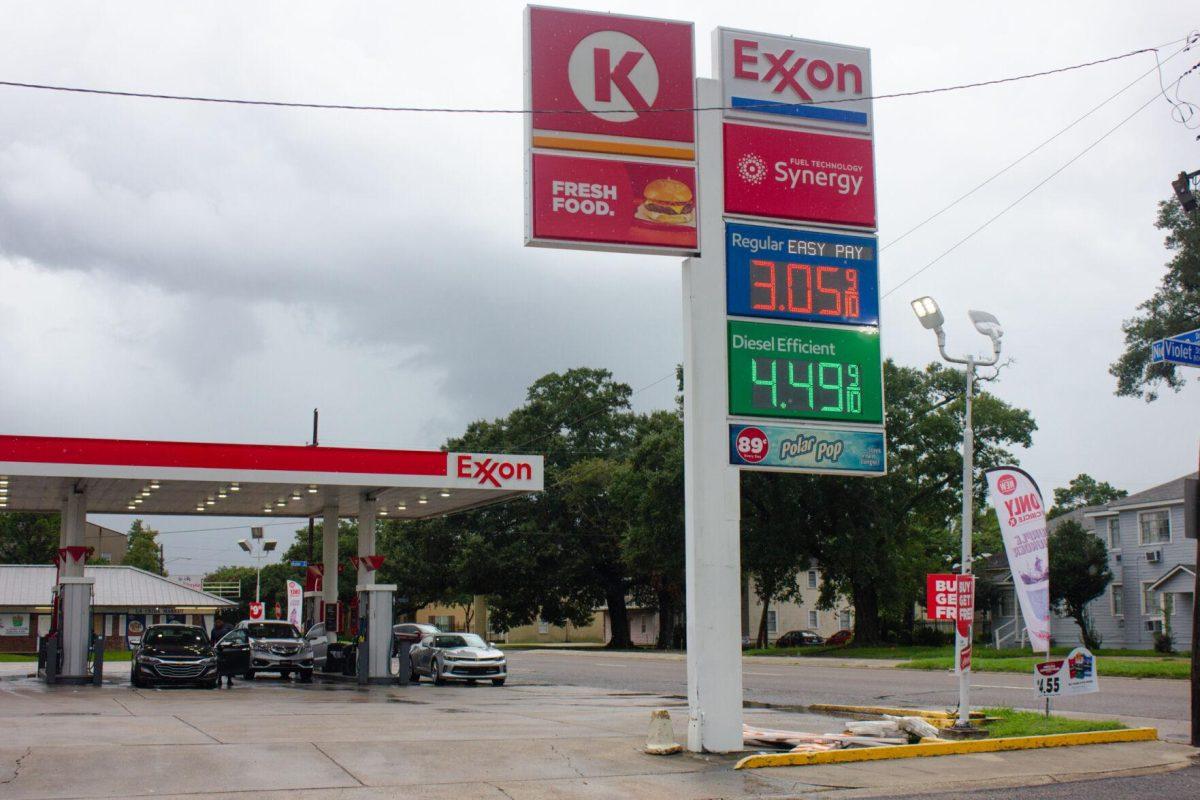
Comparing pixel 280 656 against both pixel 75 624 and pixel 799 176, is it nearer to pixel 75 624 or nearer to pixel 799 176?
pixel 75 624

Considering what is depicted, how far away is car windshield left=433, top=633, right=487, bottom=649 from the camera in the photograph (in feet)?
99.2

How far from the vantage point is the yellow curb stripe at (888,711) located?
16344 mm

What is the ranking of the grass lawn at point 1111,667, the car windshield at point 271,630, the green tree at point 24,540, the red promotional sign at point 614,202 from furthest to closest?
the green tree at point 24,540
the car windshield at point 271,630
the grass lawn at point 1111,667
the red promotional sign at point 614,202

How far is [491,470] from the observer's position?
28500mm

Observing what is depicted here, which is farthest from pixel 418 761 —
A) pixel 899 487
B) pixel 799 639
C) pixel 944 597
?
pixel 799 639

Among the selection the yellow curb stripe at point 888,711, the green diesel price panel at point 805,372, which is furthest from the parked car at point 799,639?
the green diesel price panel at point 805,372

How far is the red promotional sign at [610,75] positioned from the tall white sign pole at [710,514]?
1.19 metres

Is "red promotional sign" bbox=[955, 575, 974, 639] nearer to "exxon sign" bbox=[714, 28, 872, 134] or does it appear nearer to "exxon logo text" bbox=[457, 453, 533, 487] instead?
"exxon sign" bbox=[714, 28, 872, 134]

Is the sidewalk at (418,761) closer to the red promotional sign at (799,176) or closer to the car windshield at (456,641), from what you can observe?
the red promotional sign at (799,176)

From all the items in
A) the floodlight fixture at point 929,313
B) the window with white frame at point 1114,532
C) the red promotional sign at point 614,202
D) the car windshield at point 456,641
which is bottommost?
the car windshield at point 456,641

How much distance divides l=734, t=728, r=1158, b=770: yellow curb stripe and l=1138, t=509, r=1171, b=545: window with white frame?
41021mm

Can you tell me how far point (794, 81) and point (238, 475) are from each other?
1694 centimetres

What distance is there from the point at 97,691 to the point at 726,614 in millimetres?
16486

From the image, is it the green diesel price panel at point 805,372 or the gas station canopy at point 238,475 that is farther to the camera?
the gas station canopy at point 238,475
